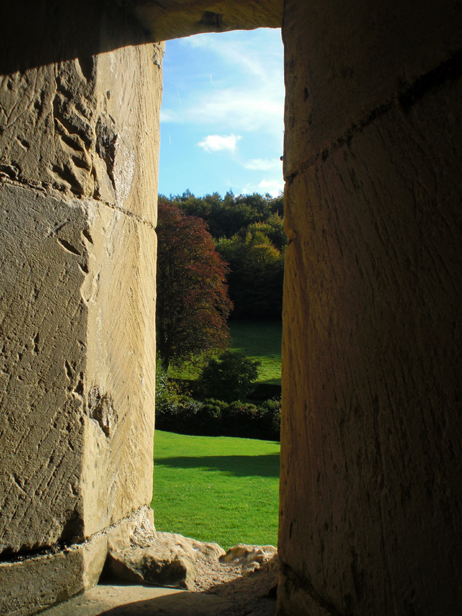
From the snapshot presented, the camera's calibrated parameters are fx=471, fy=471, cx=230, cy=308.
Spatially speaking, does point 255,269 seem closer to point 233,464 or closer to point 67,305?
→ point 233,464

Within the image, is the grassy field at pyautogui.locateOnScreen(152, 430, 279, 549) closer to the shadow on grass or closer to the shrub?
the shadow on grass

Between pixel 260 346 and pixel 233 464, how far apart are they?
15.9 m

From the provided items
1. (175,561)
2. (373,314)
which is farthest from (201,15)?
(175,561)

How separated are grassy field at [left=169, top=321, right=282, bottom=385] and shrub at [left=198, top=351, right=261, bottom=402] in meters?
1.31

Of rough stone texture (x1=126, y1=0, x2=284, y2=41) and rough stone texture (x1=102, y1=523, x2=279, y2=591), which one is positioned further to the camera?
rough stone texture (x1=126, y1=0, x2=284, y2=41)

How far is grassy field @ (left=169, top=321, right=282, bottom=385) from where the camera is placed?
17453mm

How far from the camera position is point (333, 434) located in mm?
1151

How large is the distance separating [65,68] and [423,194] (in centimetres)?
146

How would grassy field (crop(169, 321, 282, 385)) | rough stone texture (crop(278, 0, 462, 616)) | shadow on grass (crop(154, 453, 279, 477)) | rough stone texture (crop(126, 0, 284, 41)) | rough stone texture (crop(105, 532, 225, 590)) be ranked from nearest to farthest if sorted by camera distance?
rough stone texture (crop(278, 0, 462, 616)), rough stone texture (crop(105, 532, 225, 590)), rough stone texture (crop(126, 0, 284, 41)), shadow on grass (crop(154, 453, 279, 477)), grassy field (crop(169, 321, 282, 385))

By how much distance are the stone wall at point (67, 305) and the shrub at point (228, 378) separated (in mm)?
13282

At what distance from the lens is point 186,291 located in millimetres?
17266

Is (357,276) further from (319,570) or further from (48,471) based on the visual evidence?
(48,471)

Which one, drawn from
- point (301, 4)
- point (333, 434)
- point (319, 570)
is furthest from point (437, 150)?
point (319, 570)

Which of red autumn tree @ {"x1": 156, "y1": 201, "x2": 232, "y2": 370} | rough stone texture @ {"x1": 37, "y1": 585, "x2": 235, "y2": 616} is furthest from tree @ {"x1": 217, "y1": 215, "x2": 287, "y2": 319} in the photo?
rough stone texture @ {"x1": 37, "y1": 585, "x2": 235, "y2": 616}
